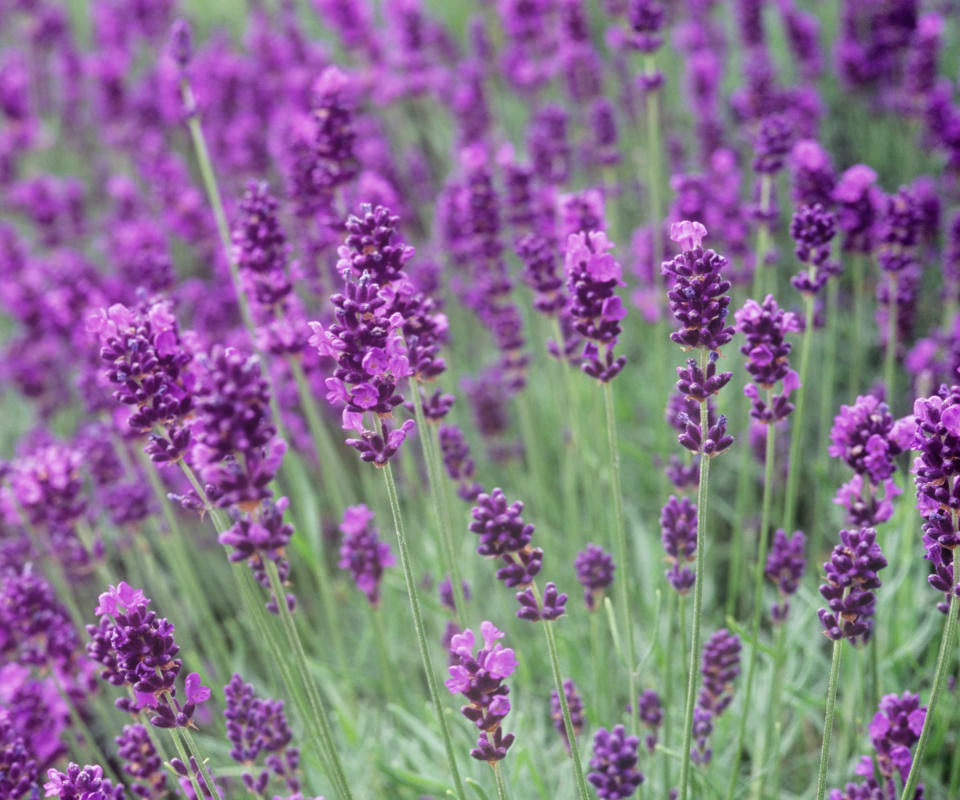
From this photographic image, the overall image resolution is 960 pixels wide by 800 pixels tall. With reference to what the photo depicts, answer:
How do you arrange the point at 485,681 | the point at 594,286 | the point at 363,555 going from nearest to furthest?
the point at 485,681, the point at 594,286, the point at 363,555

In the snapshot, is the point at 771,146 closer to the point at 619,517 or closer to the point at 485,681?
the point at 619,517

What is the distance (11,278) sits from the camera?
19.5 feet

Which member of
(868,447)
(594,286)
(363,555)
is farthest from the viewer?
(363,555)

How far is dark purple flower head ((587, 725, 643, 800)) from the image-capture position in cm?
232

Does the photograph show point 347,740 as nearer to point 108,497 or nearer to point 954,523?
point 108,497

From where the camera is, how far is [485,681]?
2027 millimetres

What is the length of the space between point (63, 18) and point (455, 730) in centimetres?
757

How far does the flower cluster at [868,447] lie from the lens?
2.40m

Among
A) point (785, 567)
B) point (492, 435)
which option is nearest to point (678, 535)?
point (785, 567)

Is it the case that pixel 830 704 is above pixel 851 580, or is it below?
below

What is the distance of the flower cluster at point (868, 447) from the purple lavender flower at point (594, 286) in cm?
61

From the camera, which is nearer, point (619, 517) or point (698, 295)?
point (698, 295)

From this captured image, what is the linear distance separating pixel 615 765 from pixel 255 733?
3.01 feet

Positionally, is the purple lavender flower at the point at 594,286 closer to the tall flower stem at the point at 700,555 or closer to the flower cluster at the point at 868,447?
the tall flower stem at the point at 700,555
